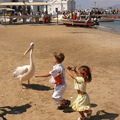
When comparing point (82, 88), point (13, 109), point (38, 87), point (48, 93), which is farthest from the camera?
point (38, 87)

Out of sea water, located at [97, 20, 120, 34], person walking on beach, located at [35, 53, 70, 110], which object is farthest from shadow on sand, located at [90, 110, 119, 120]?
sea water, located at [97, 20, 120, 34]

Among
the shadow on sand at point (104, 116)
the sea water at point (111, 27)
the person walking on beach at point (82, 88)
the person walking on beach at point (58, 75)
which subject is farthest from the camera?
the sea water at point (111, 27)

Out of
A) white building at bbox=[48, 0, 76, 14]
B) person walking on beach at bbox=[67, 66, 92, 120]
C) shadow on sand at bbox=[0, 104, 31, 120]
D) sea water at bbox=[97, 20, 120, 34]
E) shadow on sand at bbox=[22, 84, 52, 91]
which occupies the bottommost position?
shadow on sand at bbox=[0, 104, 31, 120]

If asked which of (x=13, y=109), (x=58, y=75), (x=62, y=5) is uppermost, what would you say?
(x=62, y=5)

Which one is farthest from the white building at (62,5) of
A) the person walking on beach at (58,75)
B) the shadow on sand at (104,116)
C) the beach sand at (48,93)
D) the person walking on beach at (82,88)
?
the person walking on beach at (82,88)

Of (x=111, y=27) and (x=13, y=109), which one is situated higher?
(x=111, y=27)

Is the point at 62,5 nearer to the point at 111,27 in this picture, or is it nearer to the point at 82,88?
the point at 111,27

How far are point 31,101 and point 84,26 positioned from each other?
29.2 metres

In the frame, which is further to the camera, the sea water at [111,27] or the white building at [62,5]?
the white building at [62,5]

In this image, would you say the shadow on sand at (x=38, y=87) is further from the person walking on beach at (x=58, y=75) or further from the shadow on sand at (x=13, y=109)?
the person walking on beach at (x=58, y=75)

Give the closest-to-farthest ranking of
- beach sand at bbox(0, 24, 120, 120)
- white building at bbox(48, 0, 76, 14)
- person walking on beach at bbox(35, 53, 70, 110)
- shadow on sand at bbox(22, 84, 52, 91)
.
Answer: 1. person walking on beach at bbox(35, 53, 70, 110)
2. beach sand at bbox(0, 24, 120, 120)
3. shadow on sand at bbox(22, 84, 52, 91)
4. white building at bbox(48, 0, 76, 14)

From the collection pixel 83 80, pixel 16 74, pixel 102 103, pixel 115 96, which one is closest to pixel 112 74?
pixel 115 96

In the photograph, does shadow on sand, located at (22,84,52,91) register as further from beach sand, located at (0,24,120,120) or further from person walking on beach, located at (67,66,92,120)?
person walking on beach, located at (67,66,92,120)

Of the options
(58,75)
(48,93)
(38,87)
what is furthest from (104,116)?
(38,87)
